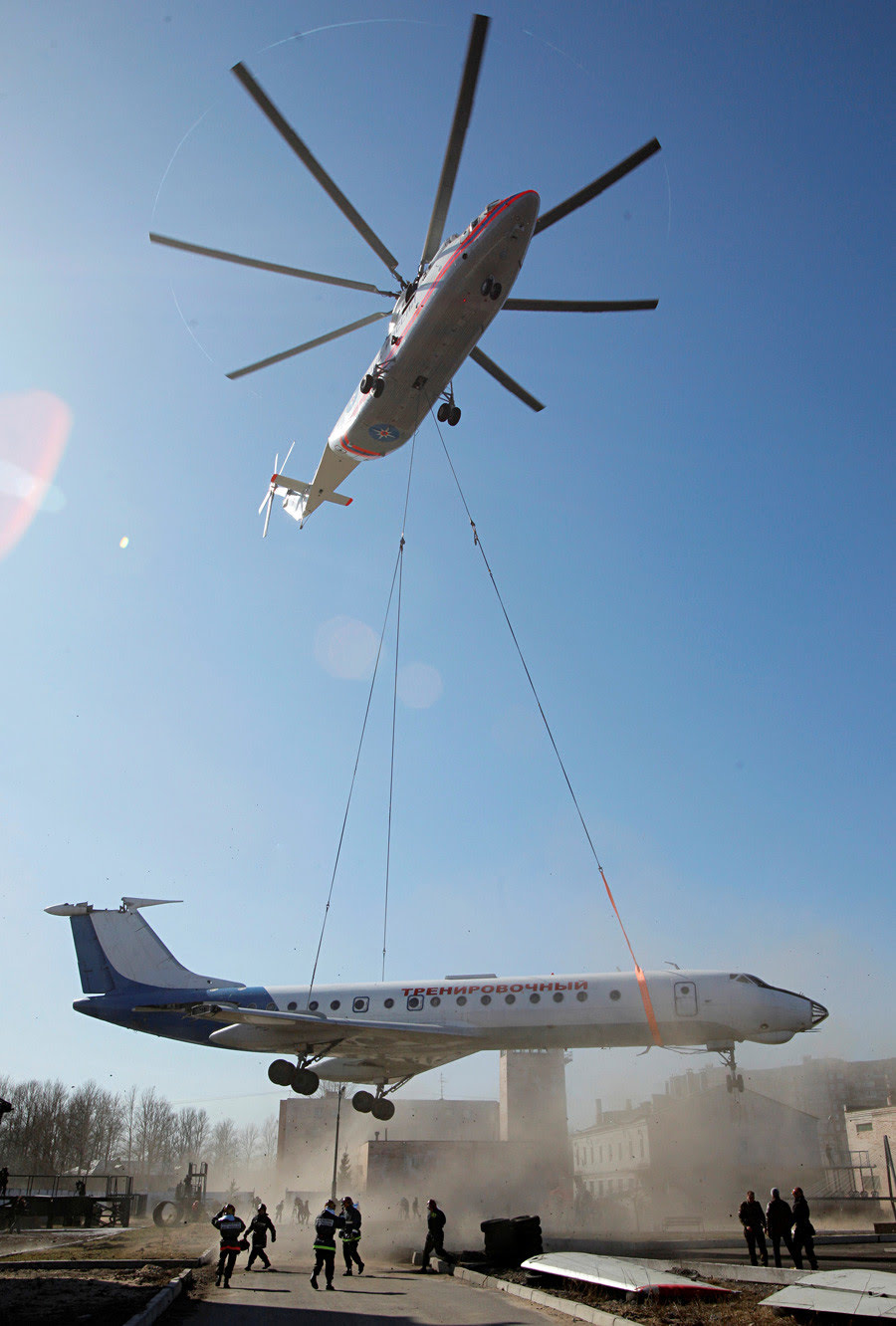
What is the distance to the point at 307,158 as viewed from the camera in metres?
14.3

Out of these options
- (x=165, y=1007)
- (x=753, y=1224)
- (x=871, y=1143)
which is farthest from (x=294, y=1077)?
(x=871, y=1143)

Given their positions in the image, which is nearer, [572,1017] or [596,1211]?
[572,1017]

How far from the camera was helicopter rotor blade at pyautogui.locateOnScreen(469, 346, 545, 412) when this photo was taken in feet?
57.8

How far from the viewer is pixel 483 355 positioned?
57.9 feet

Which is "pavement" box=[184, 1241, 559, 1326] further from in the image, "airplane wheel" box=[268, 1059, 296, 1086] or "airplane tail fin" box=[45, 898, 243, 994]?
"airplane tail fin" box=[45, 898, 243, 994]

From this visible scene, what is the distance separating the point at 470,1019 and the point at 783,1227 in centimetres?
913

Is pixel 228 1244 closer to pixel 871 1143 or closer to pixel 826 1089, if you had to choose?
pixel 871 1143

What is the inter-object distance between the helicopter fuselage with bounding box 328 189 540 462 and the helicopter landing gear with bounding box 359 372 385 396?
0.02 m

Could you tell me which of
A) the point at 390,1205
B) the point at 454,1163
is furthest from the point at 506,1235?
the point at 454,1163

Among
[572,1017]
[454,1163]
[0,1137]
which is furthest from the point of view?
[0,1137]

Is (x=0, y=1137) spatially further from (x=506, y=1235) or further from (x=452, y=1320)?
(x=452, y=1320)

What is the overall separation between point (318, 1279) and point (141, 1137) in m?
105

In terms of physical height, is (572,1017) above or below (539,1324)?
above

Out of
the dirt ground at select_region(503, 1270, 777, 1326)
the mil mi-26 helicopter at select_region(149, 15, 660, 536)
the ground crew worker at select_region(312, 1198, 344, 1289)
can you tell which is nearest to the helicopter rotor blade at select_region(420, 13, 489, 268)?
the mil mi-26 helicopter at select_region(149, 15, 660, 536)
